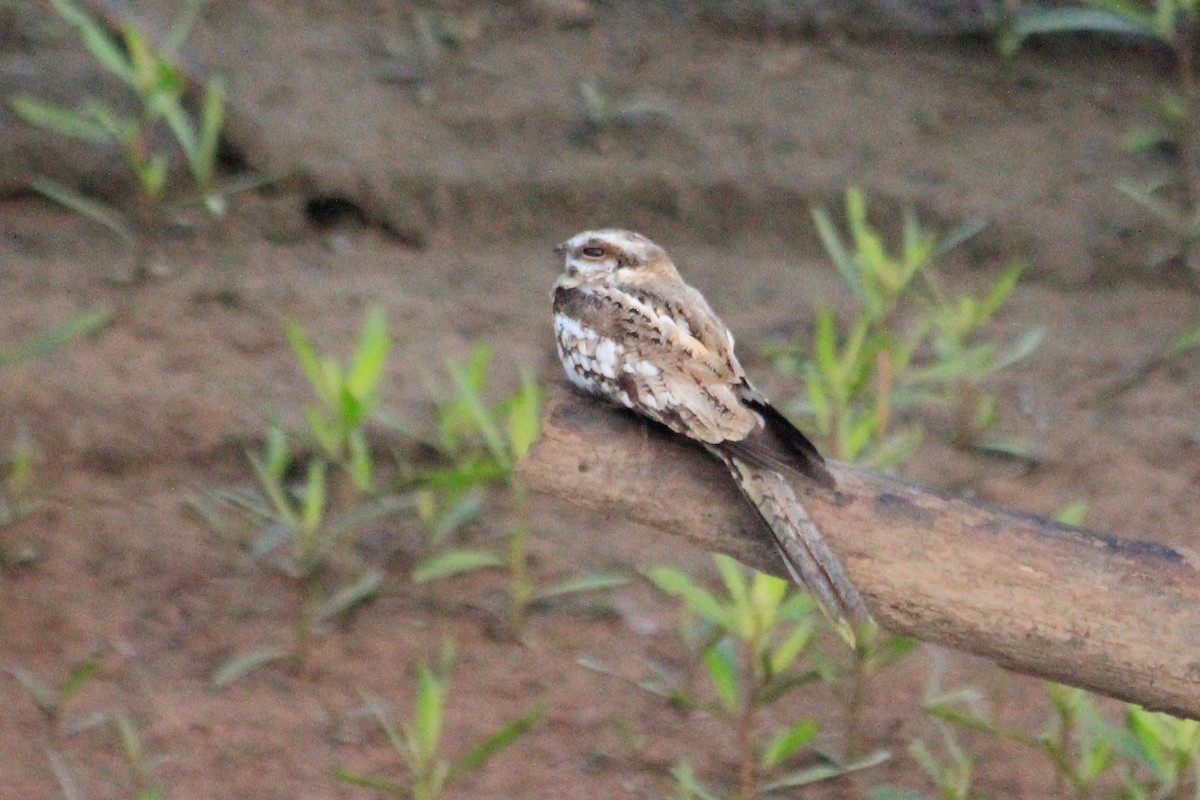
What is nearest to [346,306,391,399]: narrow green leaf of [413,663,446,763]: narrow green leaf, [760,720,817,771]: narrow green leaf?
[413,663,446,763]: narrow green leaf

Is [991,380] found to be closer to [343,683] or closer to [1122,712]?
[1122,712]

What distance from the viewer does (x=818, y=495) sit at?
312cm

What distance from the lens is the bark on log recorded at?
2.94 m

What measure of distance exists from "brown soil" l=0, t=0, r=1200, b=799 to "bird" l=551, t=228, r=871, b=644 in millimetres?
1032

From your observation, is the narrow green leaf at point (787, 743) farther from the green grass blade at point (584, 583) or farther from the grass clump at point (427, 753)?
the green grass blade at point (584, 583)

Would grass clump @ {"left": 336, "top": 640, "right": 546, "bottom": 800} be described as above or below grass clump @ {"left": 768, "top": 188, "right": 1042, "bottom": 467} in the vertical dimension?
below

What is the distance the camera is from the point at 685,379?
3.39 m

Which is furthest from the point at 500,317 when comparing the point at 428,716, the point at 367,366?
the point at 428,716

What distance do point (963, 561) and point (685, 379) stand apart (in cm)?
68

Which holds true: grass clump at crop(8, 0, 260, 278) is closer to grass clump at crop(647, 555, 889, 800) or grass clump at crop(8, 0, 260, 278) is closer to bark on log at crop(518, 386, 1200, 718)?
grass clump at crop(647, 555, 889, 800)

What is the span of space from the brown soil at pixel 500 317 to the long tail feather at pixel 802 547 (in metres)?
1.20

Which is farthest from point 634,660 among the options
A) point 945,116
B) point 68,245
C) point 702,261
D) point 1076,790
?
point 945,116

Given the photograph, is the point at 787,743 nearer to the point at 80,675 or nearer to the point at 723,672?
the point at 723,672

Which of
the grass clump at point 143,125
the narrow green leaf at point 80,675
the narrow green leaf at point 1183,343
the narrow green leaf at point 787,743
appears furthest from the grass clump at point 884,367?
the grass clump at point 143,125
